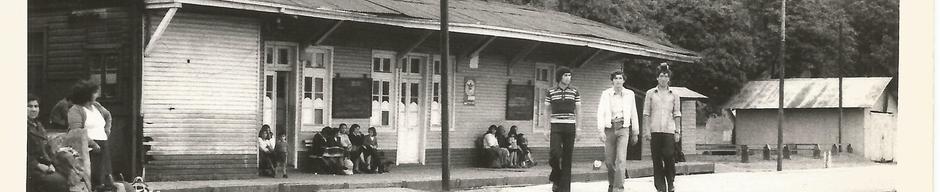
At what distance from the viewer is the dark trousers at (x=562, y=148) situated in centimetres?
1466

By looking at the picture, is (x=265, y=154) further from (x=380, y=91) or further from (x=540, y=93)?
(x=540, y=93)

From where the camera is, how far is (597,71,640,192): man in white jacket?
1466cm

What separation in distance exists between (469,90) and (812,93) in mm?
16721

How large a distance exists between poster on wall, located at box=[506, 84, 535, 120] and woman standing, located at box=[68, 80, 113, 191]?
12108mm

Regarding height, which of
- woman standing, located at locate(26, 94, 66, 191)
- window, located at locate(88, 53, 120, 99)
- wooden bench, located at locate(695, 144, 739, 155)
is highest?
window, located at locate(88, 53, 120, 99)

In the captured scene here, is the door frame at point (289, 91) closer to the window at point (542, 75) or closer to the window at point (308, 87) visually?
the window at point (308, 87)

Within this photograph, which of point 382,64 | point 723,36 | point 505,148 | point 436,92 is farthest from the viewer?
point 723,36

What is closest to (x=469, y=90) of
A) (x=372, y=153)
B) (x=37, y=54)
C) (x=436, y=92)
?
(x=436, y=92)

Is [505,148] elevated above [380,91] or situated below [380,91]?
below

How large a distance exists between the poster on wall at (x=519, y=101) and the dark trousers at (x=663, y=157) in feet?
33.5

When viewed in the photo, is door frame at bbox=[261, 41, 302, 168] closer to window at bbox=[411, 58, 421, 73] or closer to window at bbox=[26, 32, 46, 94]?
window at bbox=[411, 58, 421, 73]

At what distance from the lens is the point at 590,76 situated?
27.6 metres

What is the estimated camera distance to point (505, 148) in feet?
80.4

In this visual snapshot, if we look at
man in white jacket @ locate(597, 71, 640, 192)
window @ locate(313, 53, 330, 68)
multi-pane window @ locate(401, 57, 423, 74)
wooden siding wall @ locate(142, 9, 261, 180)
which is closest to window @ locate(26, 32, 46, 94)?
wooden siding wall @ locate(142, 9, 261, 180)
